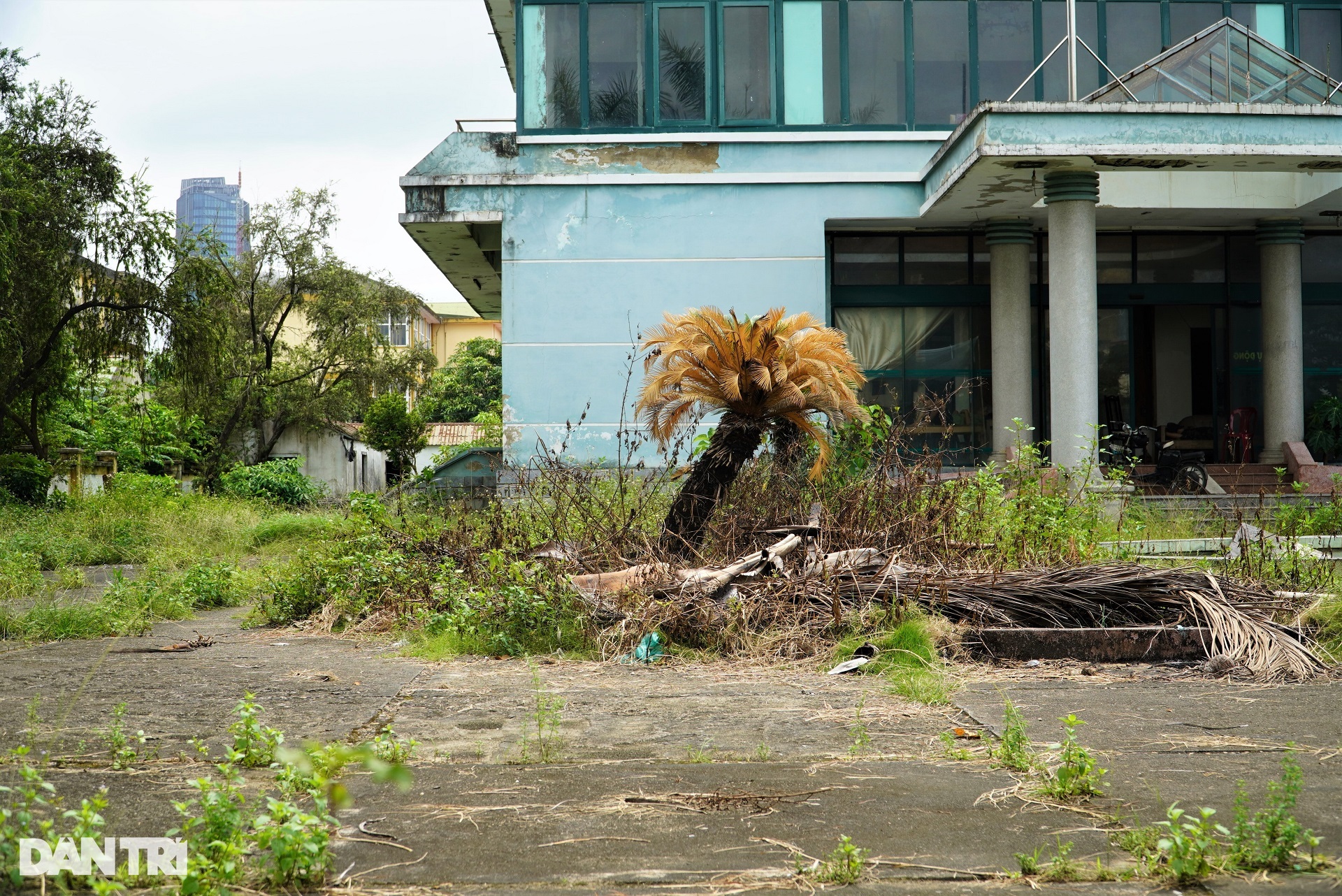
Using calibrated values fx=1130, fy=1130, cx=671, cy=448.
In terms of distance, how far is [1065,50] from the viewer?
18.3m

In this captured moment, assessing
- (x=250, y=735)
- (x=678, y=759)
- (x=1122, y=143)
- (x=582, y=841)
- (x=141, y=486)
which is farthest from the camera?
(x=141, y=486)

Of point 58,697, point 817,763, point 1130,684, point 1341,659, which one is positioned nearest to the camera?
point 817,763

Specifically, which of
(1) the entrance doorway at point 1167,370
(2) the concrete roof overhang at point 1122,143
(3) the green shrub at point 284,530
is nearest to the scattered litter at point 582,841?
(2) the concrete roof overhang at point 1122,143

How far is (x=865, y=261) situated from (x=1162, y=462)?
5.85 metres

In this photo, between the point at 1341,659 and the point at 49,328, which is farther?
the point at 49,328

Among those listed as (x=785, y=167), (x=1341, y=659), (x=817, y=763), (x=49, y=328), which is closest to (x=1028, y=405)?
(x=785, y=167)

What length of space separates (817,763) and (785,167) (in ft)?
48.9

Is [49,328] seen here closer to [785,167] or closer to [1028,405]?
[785,167]

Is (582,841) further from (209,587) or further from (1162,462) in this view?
(1162,462)

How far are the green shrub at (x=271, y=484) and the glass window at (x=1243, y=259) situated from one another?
2104 centimetres

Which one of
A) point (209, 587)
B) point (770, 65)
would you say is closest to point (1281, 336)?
point (770, 65)

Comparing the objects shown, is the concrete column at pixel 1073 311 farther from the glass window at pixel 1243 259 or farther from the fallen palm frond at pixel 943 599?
the fallen palm frond at pixel 943 599

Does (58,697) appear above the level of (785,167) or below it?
below

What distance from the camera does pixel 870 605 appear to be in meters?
7.39
